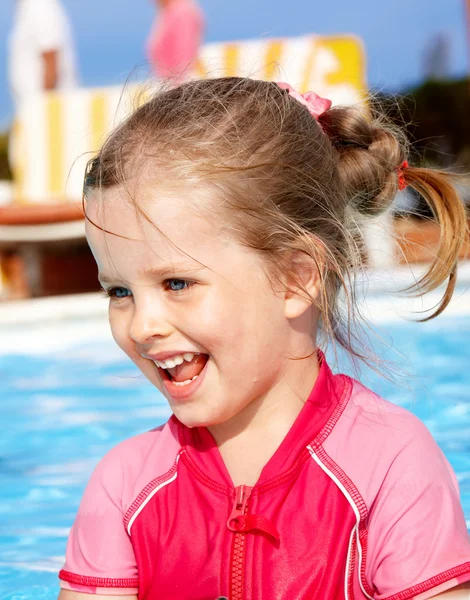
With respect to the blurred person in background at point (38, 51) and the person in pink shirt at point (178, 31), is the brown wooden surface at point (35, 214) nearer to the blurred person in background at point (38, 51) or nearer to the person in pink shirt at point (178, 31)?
the person in pink shirt at point (178, 31)

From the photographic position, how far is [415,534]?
1.88 m

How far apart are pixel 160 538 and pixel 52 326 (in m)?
4.46

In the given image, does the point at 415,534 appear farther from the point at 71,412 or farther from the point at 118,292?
the point at 71,412

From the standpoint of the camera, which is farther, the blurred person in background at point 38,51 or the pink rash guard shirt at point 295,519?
the blurred person in background at point 38,51

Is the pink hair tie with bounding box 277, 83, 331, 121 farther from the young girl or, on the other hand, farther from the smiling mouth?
the smiling mouth

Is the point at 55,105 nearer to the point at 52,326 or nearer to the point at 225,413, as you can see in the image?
the point at 52,326

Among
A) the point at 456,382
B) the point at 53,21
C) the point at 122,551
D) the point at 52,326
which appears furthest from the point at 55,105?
the point at 122,551

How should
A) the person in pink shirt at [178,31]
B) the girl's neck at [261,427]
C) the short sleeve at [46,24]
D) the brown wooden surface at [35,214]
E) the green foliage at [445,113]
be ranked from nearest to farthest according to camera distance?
1. the girl's neck at [261,427]
2. the brown wooden surface at [35,214]
3. the person in pink shirt at [178,31]
4. the short sleeve at [46,24]
5. the green foliage at [445,113]

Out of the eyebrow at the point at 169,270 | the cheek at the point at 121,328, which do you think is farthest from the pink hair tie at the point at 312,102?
the cheek at the point at 121,328

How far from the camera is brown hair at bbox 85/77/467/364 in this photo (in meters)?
1.94

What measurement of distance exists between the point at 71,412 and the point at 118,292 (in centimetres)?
287

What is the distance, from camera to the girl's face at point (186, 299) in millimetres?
1890

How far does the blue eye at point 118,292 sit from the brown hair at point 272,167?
214mm

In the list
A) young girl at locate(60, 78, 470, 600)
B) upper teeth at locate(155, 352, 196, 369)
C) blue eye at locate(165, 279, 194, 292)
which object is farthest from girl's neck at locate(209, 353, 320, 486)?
blue eye at locate(165, 279, 194, 292)
